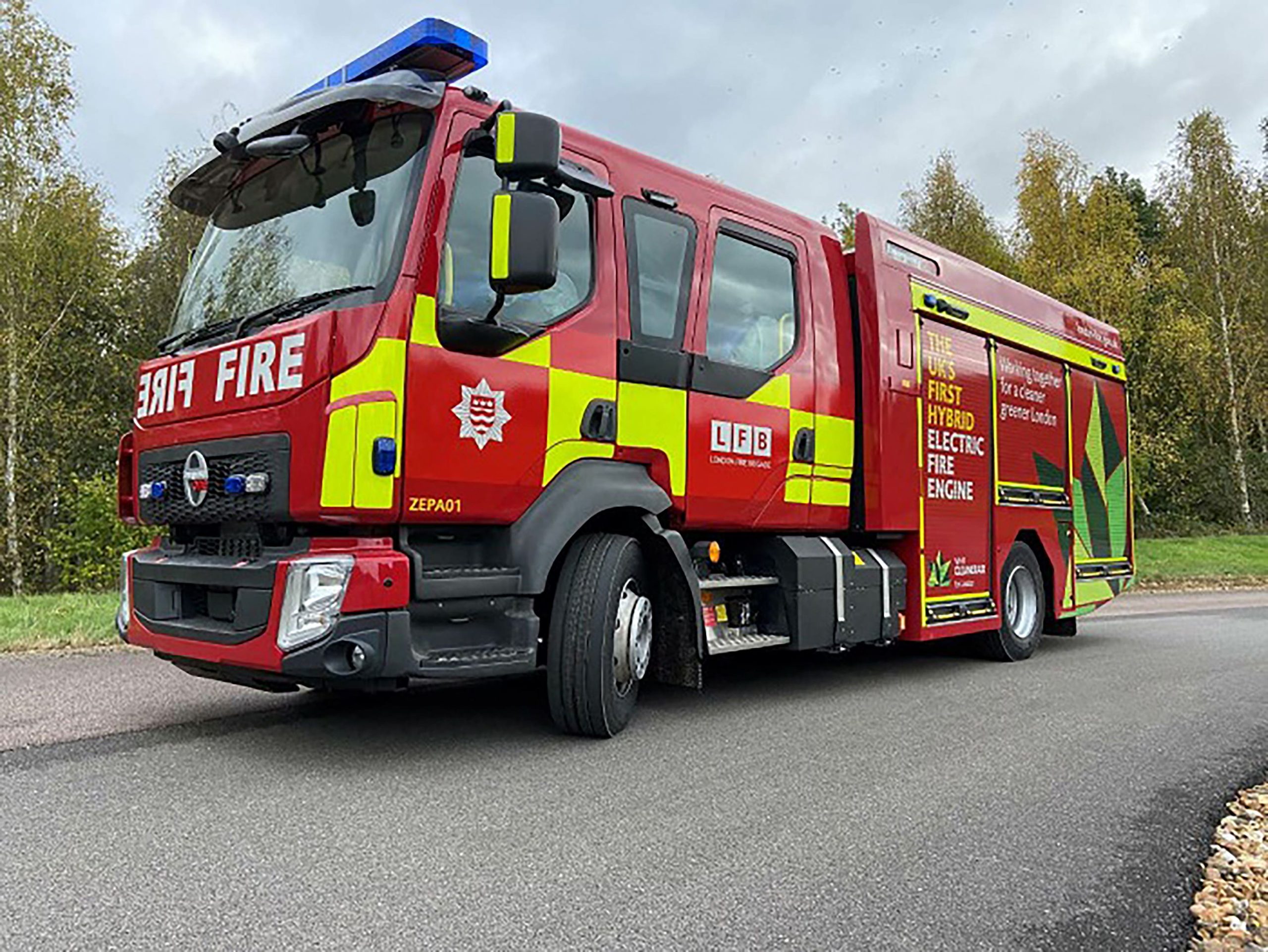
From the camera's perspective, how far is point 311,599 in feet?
12.8

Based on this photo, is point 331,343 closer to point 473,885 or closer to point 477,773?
point 477,773

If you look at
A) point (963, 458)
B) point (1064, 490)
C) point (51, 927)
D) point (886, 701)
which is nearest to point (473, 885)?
point (51, 927)

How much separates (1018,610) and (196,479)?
653cm

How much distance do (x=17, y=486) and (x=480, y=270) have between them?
58.6 feet

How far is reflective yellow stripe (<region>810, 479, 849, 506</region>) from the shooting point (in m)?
6.27

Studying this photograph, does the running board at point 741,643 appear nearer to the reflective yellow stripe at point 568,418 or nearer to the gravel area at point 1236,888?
the reflective yellow stripe at point 568,418

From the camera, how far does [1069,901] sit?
2.92 meters

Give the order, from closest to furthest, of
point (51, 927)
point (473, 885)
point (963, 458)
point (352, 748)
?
point (51, 927) < point (473, 885) < point (352, 748) < point (963, 458)

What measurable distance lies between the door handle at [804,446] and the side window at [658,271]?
1161mm

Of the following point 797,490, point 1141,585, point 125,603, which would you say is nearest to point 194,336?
point 125,603

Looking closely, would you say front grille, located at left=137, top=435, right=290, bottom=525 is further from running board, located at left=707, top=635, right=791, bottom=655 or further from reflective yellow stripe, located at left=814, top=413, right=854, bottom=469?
reflective yellow stripe, located at left=814, top=413, right=854, bottom=469

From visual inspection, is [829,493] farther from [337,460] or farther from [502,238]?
[337,460]

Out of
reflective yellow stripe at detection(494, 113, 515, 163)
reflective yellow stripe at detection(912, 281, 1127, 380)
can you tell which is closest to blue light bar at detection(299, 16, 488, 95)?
reflective yellow stripe at detection(494, 113, 515, 163)

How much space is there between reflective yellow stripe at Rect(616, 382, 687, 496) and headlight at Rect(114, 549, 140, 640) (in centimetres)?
245
